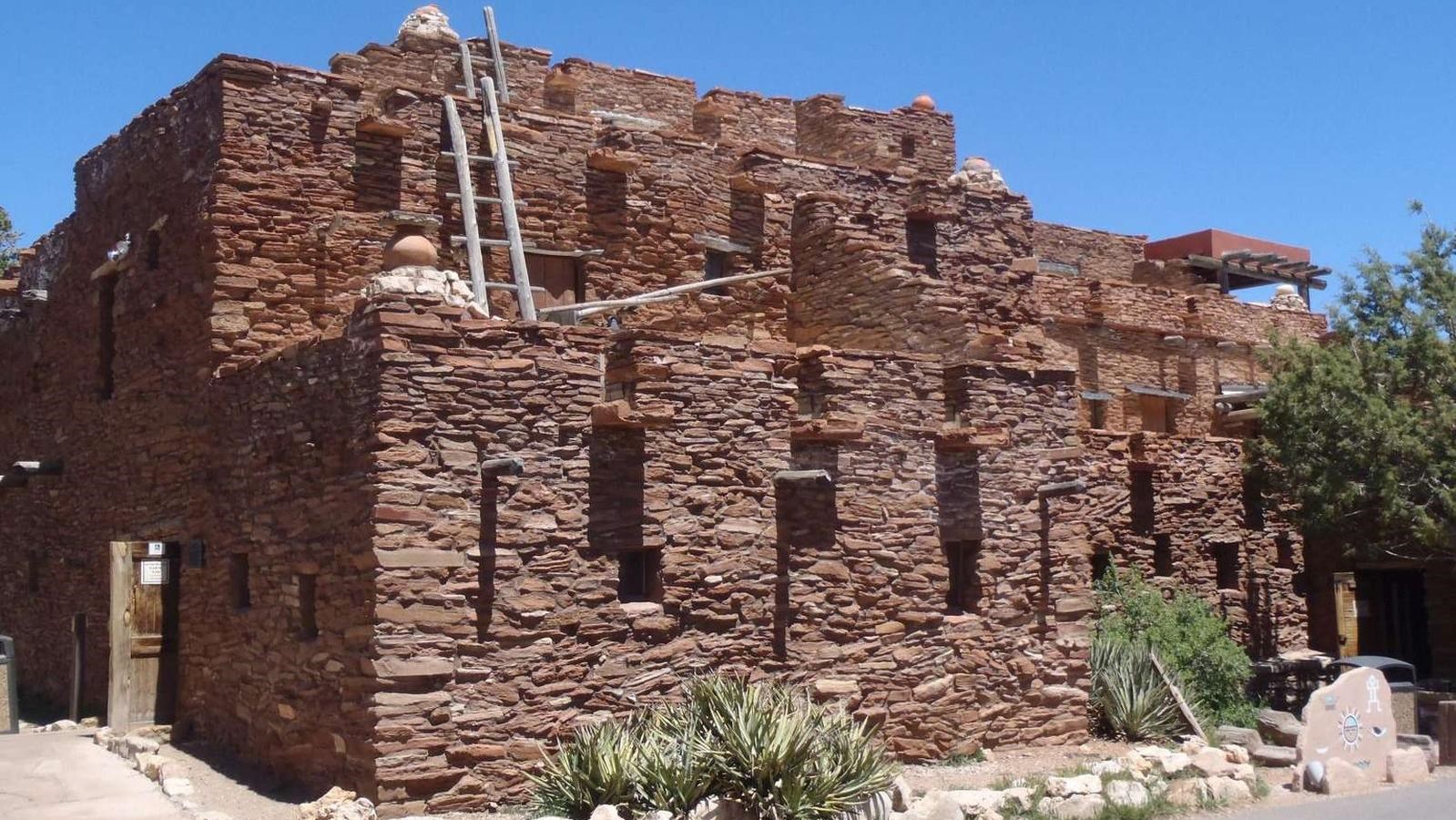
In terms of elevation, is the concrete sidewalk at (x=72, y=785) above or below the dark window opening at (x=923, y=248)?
below

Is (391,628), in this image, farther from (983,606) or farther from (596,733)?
(983,606)

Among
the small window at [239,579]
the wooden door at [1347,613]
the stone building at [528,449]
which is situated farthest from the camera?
the wooden door at [1347,613]

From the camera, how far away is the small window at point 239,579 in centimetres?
1322

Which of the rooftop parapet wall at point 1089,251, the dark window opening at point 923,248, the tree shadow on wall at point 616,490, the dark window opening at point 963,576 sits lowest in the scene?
the dark window opening at point 963,576

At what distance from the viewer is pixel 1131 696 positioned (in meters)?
15.6

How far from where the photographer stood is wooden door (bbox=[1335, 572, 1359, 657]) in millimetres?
22031

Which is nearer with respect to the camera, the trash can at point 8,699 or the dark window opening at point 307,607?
the dark window opening at point 307,607

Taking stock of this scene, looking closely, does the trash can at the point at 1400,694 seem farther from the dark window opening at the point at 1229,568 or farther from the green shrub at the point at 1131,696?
the dark window opening at the point at 1229,568

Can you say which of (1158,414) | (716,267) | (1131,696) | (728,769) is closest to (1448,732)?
(1131,696)

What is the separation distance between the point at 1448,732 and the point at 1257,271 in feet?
55.1

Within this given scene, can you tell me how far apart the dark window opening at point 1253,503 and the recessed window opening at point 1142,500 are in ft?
6.79

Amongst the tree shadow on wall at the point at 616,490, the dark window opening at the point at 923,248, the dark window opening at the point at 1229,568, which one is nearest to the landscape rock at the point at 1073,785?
the tree shadow on wall at the point at 616,490

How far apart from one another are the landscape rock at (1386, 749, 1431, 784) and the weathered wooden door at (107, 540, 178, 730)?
1263 centimetres

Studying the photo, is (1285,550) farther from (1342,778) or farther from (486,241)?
(486,241)
